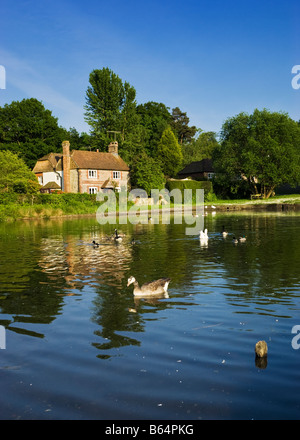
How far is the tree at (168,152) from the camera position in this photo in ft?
341

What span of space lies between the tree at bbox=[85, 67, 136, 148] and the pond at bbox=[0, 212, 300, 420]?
78203 millimetres

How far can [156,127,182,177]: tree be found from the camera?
104000 mm

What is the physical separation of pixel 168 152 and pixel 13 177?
1939 inches

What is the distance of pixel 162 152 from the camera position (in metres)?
105

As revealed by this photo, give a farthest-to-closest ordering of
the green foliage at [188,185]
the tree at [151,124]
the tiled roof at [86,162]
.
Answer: the tree at [151,124]
the green foliage at [188,185]
the tiled roof at [86,162]

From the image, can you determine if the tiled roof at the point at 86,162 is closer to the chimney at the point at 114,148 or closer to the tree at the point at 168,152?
the chimney at the point at 114,148

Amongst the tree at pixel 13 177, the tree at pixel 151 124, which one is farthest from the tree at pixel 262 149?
the tree at pixel 13 177

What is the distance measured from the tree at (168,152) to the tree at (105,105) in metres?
11.2

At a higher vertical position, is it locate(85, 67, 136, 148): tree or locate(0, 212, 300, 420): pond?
locate(85, 67, 136, 148): tree

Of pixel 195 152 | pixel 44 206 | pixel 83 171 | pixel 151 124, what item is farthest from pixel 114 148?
pixel 195 152

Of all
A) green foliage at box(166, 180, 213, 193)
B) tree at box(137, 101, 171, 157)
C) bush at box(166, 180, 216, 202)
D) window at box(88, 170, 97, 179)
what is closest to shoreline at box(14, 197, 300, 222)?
bush at box(166, 180, 216, 202)

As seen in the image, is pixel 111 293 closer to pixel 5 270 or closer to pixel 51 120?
pixel 5 270

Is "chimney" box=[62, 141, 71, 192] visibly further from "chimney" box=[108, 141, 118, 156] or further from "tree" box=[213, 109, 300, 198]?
"tree" box=[213, 109, 300, 198]
